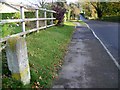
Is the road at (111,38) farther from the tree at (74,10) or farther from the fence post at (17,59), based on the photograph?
the tree at (74,10)

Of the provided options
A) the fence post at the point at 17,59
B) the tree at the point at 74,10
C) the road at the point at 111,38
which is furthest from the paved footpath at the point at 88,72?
the tree at the point at 74,10

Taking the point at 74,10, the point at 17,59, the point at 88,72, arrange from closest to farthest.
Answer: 1. the point at 17,59
2. the point at 88,72
3. the point at 74,10

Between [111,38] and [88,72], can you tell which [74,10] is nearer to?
[111,38]

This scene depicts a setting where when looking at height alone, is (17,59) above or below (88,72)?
above

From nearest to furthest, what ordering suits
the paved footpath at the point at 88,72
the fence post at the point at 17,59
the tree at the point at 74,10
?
the fence post at the point at 17,59, the paved footpath at the point at 88,72, the tree at the point at 74,10

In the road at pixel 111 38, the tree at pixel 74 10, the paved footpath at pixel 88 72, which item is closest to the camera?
the paved footpath at pixel 88 72

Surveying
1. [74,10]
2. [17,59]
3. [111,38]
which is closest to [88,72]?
[17,59]

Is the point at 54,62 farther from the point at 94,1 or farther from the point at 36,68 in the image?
the point at 94,1

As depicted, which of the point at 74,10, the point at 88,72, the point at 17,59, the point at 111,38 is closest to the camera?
the point at 17,59

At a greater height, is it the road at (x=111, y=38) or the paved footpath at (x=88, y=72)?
the road at (x=111, y=38)

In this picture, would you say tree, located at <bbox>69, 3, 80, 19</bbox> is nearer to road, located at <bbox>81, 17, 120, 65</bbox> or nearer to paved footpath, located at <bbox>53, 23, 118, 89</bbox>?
road, located at <bbox>81, 17, 120, 65</bbox>

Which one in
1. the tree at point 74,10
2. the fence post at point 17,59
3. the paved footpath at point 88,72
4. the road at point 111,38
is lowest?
the paved footpath at point 88,72

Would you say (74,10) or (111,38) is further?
(74,10)

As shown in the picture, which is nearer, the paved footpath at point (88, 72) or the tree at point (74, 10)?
the paved footpath at point (88, 72)
